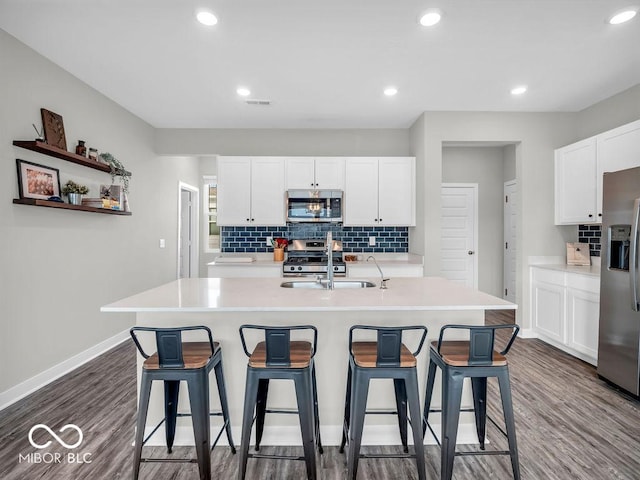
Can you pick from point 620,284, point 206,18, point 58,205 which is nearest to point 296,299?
point 206,18

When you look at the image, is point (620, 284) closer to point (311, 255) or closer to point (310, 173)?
point (311, 255)

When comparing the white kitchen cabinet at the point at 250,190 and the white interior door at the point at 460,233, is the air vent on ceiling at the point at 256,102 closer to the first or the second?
the white kitchen cabinet at the point at 250,190

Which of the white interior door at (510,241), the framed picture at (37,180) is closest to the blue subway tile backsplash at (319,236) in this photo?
the white interior door at (510,241)

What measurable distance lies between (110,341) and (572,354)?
197 inches

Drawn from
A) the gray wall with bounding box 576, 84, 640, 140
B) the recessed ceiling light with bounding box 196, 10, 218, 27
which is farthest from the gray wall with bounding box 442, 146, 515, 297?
the recessed ceiling light with bounding box 196, 10, 218, 27

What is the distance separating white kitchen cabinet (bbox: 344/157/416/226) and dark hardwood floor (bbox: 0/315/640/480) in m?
2.34

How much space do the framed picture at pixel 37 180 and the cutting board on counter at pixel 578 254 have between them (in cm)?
534

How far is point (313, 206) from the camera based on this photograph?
4.67 metres

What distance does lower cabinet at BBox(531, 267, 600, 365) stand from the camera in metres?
3.34

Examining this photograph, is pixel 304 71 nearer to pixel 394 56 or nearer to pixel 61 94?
pixel 394 56

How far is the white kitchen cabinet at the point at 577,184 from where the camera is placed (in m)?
3.70

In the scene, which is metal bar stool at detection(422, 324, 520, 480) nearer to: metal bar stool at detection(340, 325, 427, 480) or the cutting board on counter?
metal bar stool at detection(340, 325, 427, 480)

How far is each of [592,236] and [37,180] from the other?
223 inches

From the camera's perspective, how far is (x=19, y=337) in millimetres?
2758
